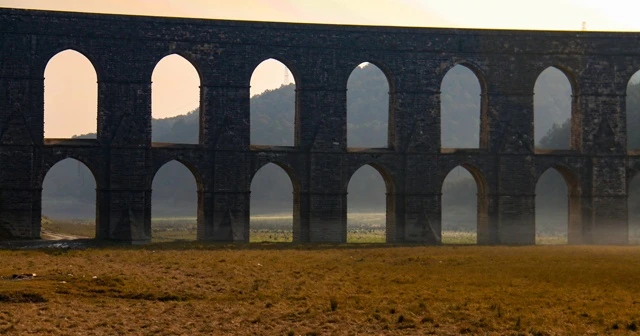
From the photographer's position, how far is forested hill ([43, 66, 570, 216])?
124 m

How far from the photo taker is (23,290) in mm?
24141

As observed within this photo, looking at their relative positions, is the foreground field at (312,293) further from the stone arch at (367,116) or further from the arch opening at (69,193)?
the arch opening at (69,193)

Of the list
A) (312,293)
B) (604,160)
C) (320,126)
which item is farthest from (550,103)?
(312,293)

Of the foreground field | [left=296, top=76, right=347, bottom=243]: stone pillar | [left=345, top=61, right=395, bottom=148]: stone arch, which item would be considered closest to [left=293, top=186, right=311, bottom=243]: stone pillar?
[left=296, top=76, right=347, bottom=243]: stone pillar

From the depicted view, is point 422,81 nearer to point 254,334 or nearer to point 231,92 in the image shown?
point 231,92

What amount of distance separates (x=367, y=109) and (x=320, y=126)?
352 ft

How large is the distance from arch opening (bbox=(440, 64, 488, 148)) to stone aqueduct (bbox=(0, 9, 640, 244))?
308ft

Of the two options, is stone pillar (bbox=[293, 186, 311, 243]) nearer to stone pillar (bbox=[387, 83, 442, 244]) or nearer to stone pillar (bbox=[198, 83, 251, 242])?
stone pillar (bbox=[198, 83, 251, 242])

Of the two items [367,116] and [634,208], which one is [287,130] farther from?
[634,208]

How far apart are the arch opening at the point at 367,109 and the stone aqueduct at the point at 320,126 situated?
76036 mm

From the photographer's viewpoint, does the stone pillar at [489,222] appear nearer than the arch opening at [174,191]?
Yes

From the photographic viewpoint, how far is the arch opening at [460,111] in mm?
146250

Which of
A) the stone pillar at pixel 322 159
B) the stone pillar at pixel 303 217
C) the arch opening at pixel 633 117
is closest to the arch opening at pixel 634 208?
the arch opening at pixel 633 117

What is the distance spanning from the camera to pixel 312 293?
84.9 ft
